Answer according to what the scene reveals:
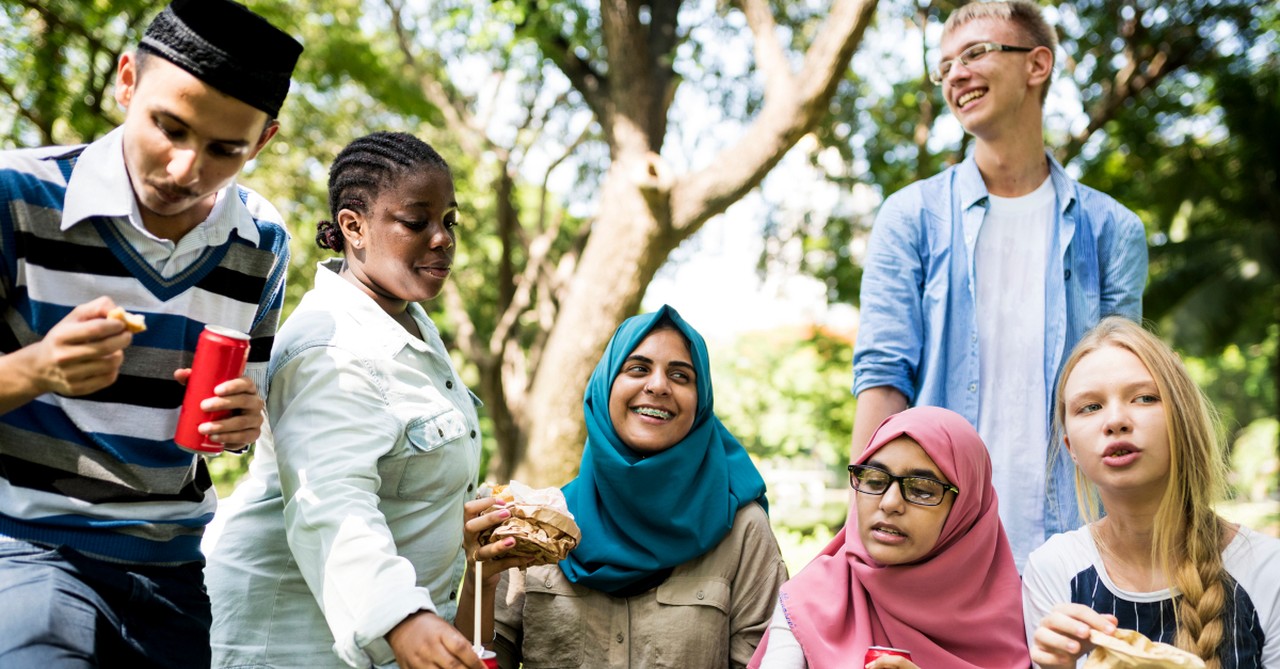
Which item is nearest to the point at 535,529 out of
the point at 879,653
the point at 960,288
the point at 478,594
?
the point at 478,594

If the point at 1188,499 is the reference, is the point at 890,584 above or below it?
below

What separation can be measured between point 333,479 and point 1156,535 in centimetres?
211

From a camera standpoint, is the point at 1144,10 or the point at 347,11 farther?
the point at 347,11

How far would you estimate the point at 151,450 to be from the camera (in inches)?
90.1

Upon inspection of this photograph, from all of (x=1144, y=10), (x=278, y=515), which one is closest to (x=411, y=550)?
(x=278, y=515)

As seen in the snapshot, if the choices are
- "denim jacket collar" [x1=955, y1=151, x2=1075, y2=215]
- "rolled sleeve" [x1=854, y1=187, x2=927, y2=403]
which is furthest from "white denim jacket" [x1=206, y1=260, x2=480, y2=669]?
"denim jacket collar" [x1=955, y1=151, x2=1075, y2=215]

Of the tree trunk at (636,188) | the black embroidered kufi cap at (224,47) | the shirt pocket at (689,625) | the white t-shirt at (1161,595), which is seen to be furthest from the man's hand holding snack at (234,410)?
the tree trunk at (636,188)

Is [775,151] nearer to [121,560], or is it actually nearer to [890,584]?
[890,584]

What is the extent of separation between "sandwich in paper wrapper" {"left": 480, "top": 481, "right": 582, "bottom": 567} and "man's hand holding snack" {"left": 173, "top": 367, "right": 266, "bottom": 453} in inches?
31.7

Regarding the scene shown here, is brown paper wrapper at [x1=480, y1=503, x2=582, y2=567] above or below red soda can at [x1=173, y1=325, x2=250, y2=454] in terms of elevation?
below

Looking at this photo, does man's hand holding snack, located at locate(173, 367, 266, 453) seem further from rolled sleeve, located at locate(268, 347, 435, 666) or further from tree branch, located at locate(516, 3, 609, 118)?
tree branch, located at locate(516, 3, 609, 118)

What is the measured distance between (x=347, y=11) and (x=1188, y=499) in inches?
527

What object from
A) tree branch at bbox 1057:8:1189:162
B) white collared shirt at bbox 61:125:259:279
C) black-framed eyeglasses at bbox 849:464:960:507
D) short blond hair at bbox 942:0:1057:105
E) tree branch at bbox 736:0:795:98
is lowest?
black-framed eyeglasses at bbox 849:464:960:507

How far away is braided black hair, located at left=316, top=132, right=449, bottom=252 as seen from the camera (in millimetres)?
2996
